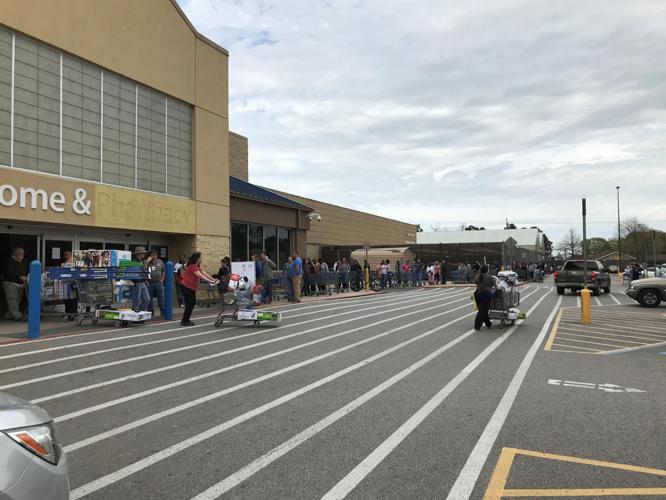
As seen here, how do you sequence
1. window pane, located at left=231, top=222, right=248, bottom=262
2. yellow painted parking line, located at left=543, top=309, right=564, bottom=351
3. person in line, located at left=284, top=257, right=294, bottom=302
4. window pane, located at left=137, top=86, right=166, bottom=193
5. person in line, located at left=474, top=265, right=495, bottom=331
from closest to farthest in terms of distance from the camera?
yellow painted parking line, located at left=543, top=309, right=564, bottom=351, person in line, located at left=474, top=265, right=495, bottom=331, window pane, located at left=137, top=86, right=166, bottom=193, person in line, located at left=284, top=257, right=294, bottom=302, window pane, located at left=231, top=222, right=248, bottom=262

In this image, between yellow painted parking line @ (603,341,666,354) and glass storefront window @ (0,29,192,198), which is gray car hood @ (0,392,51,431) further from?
glass storefront window @ (0,29,192,198)

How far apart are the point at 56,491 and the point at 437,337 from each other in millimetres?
8895

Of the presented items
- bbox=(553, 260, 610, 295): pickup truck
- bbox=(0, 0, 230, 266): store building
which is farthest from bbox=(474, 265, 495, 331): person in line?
bbox=(553, 260, 610, 295): pickup truck

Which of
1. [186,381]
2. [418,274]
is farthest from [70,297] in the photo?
[418,274]

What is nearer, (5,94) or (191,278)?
(191,278)

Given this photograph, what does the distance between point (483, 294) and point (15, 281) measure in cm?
1148

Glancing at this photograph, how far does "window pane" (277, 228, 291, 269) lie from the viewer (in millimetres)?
26781

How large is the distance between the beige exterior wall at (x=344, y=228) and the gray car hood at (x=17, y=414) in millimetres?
34103

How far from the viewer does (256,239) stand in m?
24.9

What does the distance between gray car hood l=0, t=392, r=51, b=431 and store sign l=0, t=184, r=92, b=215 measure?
39.4 feet

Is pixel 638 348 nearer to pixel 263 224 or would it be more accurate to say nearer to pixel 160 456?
pixel 160 456

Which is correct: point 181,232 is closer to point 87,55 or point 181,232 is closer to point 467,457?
point 87,55

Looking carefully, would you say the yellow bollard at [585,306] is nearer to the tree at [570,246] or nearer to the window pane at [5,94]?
the window pane at [5,94]

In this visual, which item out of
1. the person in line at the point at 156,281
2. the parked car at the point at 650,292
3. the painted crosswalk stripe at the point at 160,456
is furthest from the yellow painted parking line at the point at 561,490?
the parked car at the point at 650,292
